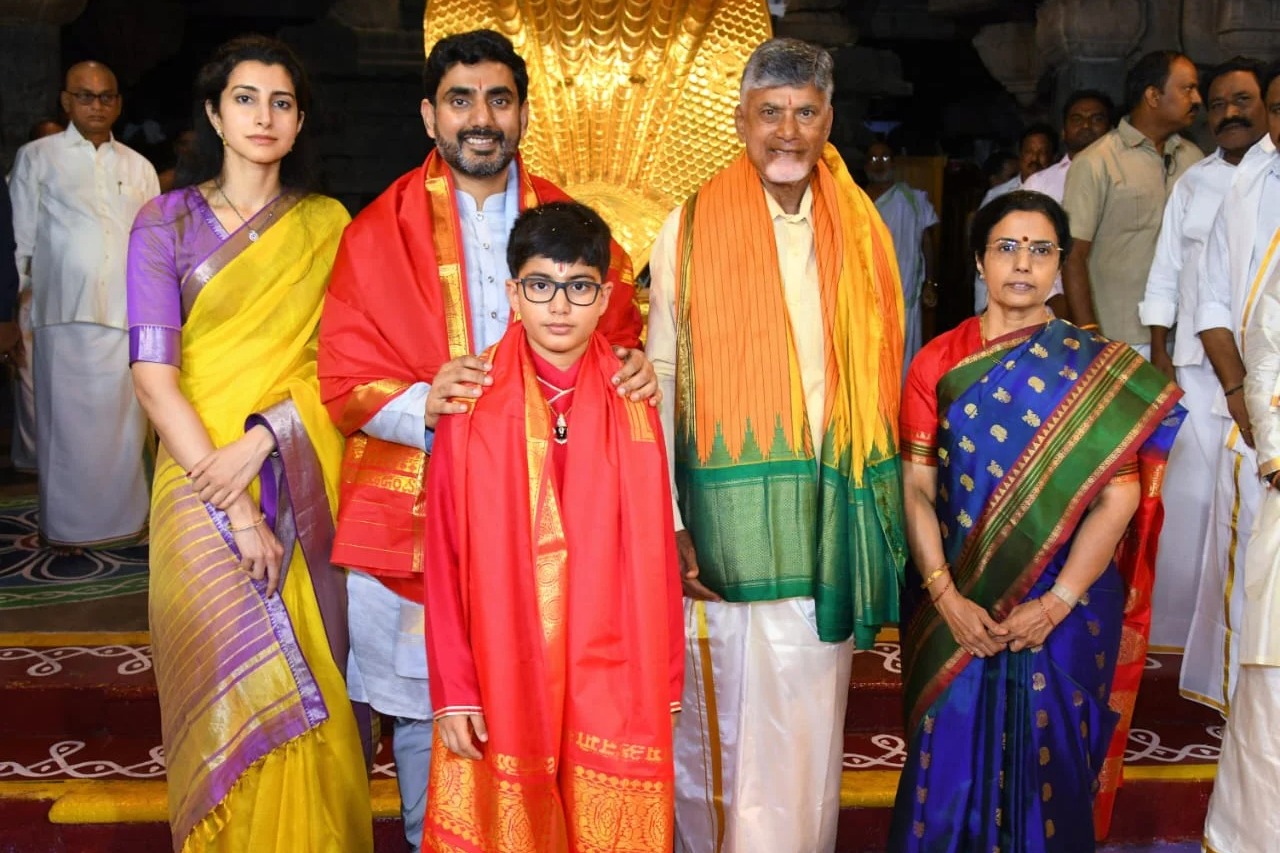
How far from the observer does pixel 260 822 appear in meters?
2.40

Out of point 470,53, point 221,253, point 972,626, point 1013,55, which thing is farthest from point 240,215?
point 1013,55

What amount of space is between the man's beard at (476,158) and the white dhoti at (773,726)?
87 centimetres

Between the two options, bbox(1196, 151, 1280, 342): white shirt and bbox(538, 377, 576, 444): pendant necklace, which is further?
bbox(1196, 151, 1280, 342): white shirt

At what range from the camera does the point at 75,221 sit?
15.7 feet

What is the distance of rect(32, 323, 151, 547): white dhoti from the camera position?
185 inches

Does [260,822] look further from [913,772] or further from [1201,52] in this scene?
[1201,52]

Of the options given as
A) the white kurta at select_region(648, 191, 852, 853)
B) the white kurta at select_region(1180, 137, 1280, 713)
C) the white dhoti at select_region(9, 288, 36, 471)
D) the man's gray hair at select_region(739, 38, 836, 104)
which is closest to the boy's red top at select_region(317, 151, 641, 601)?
the white kurta at select_region(648, 191, 852, 853)

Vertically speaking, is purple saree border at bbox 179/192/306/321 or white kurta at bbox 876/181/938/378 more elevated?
white kurta at bbox 876/181/938/378

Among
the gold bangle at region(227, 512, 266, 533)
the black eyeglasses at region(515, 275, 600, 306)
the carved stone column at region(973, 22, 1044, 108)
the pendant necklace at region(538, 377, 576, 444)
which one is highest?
the carved stone column at region(973, 22, 1044, 108)

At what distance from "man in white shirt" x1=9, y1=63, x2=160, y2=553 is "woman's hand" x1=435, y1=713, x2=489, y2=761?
2915 millimetres

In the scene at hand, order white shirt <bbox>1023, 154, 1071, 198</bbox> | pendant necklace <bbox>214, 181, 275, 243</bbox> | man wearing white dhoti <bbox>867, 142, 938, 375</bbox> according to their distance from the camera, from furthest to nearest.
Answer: man wearing white dhoti <bbox>867, 142, 938, 375</bbox> < white shirt <bbox>1023, 154, 1071, 198</bbox> < pendant necklace <bbox>214, 181, 275, 243</bbox>

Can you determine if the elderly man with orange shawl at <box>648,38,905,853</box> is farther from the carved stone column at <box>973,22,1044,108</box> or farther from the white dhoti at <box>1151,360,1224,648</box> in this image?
the carved stone column at <box>973,22,1044,108</box>

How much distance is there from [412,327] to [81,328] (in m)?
2.82

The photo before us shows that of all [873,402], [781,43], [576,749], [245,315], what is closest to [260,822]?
[576,749]
